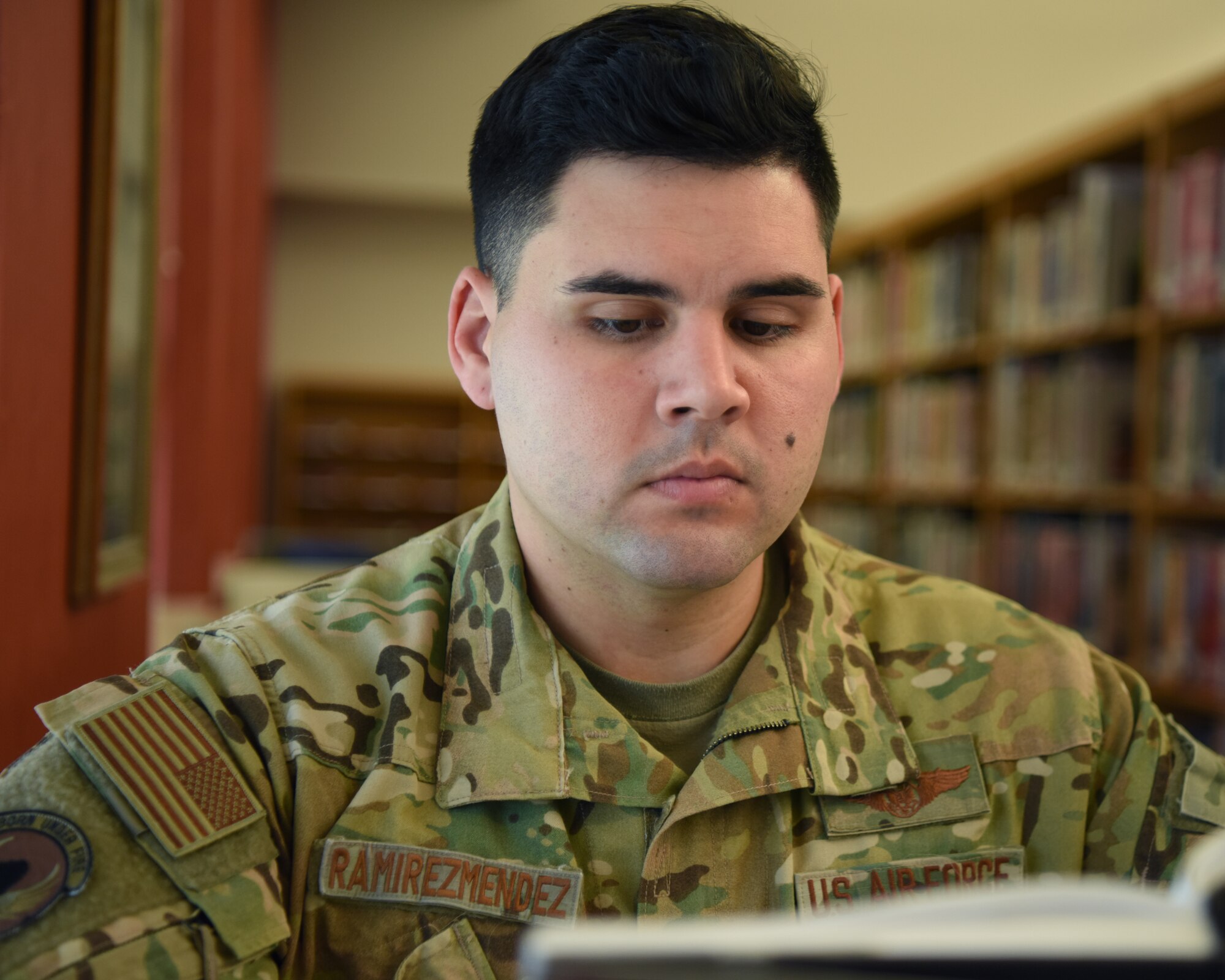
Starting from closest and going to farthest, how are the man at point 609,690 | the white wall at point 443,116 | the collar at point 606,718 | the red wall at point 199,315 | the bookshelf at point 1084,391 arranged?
1. the man at point 609,690
2. the collar at point 606,718
3. the bookshelf at point 1084,391
4. the red wall at point 199,315
5. the white wall at point 443,116

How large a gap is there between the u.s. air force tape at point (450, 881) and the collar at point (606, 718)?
6 centimetres

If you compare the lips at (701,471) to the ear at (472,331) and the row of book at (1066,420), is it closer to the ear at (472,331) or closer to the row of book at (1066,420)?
the ear at (472,331)

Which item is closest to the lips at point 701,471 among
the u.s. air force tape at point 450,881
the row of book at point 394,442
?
the u.s. air force tape at point 450,881

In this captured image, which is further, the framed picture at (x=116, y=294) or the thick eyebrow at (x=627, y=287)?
the framed picture at (x=116, y=294)

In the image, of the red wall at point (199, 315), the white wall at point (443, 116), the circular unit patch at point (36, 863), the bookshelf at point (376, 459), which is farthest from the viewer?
the bookshelf at point (376, 459)

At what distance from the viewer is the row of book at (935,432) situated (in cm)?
369

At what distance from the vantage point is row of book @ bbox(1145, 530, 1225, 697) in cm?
257

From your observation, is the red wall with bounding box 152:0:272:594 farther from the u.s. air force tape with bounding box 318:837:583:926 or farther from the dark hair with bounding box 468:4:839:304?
the u.s. air force tape with bounding box 318:837:583:926

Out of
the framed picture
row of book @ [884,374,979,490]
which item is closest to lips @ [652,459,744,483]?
the framed picture

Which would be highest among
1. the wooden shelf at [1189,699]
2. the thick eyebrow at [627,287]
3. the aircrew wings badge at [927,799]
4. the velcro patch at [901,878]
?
the thick eyebrow at [627,287]

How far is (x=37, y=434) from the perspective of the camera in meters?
1.19

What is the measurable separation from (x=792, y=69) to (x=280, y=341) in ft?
16.9

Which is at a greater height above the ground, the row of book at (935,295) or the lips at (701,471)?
the row of book at (935,295)

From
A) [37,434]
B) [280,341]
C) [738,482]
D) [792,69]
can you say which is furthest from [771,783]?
[280,341]
